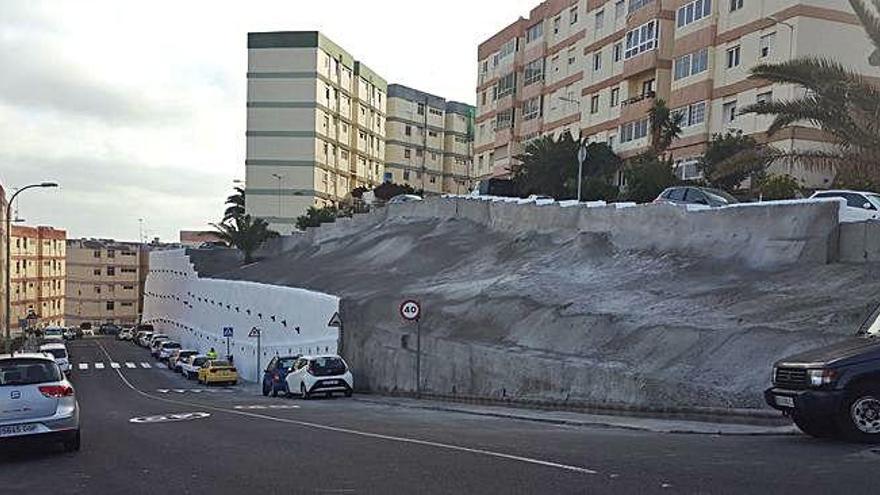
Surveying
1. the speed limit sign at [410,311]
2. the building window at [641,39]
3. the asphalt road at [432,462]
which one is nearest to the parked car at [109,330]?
the building window at [641,39]

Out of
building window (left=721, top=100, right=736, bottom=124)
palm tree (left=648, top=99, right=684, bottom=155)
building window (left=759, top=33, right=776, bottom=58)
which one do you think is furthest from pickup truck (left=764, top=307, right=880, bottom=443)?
building window (left=721, top=100, right=736, bottom=124)

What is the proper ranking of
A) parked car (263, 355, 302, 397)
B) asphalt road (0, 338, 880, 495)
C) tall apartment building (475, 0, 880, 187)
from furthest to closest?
tall apartment building (475, 0, 880, 187) < parked car (263, 355, 302, 397) < asphalt road (0, 338, 880, 495)

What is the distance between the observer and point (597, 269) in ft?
86.3

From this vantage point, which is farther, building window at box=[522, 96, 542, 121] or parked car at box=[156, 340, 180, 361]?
building window at box=[522, 96, 542, 121]

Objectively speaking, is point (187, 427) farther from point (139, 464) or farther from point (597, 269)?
point (597, 269)

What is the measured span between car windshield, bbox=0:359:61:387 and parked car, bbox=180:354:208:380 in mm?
37145

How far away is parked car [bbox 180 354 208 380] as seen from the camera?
48.4 m

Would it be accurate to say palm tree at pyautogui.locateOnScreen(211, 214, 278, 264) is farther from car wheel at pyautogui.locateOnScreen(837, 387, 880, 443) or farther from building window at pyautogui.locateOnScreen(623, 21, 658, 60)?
car wheel at pyautogui.locateOnScreen(837, 387, 880, 443)

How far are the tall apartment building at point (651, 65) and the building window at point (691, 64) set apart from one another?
0.07 metres

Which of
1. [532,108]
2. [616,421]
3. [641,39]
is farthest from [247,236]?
[616,421]

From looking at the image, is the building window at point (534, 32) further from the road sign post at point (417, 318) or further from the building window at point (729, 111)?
the road sign post at point (417, 318)

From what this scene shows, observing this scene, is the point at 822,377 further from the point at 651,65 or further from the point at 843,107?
the point at 651,65

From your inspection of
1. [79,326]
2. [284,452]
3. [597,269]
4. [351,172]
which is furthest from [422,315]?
[79,326]

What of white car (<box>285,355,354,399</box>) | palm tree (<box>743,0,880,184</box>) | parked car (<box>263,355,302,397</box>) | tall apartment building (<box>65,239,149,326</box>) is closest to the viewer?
palm tree (<box>743,0,880,184</box>)
